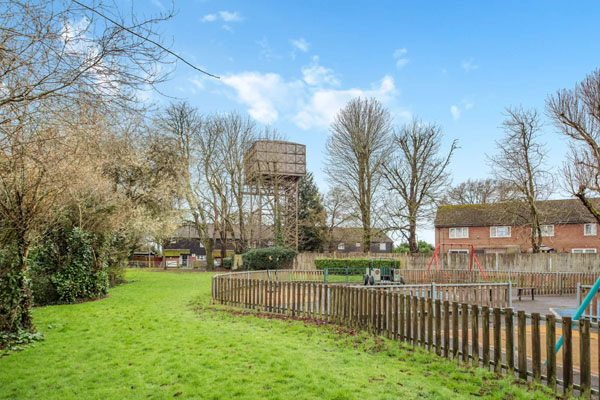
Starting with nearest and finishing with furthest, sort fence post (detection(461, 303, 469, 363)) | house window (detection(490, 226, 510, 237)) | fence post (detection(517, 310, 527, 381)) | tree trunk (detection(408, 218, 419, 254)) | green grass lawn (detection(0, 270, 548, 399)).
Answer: green grass lawn (detection(0, 270, 548, 399)) → fence post (detection(517, 310, 527, 381)) → fence post (detection(461, 303, 469, 363)) → tree trunk (detection(408, 218, 419, 254)) → house window (detection(490, 226, 510, 237))

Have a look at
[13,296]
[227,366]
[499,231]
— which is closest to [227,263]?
[499,231]

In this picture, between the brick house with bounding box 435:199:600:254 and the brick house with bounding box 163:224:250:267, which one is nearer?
the brick house with bounding box 435:199:600:254

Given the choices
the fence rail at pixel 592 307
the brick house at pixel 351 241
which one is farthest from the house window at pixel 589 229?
the fence rail at pixel 592 307

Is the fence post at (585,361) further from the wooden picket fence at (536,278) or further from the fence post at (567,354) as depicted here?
the wooden picket fence at (536,278)

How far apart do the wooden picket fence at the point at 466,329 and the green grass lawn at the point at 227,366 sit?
1.12 ft

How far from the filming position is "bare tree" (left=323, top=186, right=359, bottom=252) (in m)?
39.0

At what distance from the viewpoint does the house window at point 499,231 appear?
4284 cm

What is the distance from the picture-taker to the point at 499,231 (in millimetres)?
43375

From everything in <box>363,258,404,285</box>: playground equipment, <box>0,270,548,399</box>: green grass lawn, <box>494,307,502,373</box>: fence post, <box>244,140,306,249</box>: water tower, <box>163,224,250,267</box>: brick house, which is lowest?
<box>163,224,250,267</box>: brick house

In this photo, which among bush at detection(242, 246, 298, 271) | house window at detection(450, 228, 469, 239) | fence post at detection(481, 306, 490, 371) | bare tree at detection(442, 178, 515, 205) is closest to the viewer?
fence post at detection(481, 306, 490, 371)

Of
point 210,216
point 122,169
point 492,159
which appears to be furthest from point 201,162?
point 492,159

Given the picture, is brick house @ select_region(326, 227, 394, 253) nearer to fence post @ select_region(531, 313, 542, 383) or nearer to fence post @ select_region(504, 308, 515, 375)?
fence post @ select_region(504, 308, 515, 375)

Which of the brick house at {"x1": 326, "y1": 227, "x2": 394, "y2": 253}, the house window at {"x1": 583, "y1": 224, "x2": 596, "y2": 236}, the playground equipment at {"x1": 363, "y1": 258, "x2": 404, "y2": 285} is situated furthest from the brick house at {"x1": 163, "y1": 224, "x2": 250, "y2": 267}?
the house window at {"x1": 583, "y1": 224, "x2": 596, "y2": 236}

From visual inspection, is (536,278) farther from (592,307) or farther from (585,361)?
(585,361)
